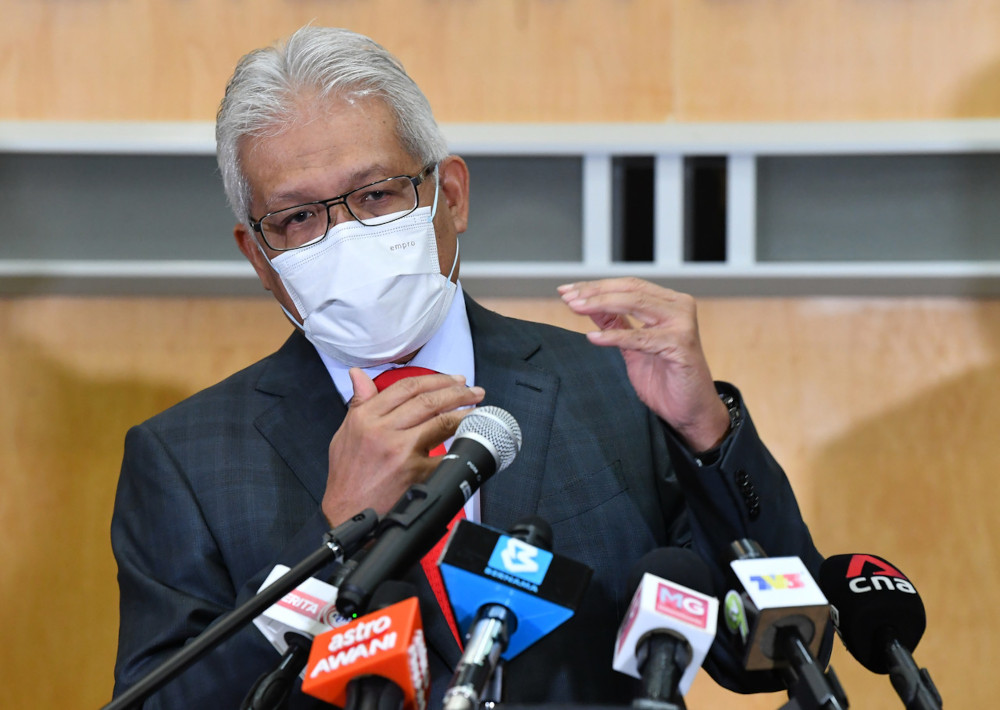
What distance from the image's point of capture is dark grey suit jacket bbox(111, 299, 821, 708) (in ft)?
4.13

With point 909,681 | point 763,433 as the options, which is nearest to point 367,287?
point 909,681

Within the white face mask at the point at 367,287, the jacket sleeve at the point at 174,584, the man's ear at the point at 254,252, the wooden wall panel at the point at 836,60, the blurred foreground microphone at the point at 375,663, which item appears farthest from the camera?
the wooden wall panel at the point at 836,60

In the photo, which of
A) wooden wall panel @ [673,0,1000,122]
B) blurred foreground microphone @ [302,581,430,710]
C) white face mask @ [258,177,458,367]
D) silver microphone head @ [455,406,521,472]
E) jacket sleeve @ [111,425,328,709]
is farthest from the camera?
wooden wall panel @ [673,0,1000,122]

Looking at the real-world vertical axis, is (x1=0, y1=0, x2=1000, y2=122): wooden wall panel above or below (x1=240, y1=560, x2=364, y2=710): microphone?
above

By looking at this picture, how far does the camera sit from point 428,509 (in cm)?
82

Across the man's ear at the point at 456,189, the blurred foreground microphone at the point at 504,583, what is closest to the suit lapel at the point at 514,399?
the man's ear at the point at 456,189

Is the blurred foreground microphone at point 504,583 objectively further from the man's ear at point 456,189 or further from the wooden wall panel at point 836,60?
the wooden wall panel at point 836,60

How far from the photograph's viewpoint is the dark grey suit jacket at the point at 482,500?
49.5 inches

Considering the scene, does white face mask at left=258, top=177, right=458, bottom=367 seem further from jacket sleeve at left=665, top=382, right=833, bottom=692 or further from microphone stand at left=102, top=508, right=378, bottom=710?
microphone stand at left=102, top=508, right=378, bottom=710

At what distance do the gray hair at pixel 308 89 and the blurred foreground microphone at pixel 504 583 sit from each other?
2.73 ft

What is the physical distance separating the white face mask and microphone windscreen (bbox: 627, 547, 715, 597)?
595 millimetres

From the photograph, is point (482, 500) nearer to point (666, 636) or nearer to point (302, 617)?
point (302, 617)

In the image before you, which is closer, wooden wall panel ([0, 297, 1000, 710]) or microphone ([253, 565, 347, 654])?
microphone ([253, 565, 347, 654])

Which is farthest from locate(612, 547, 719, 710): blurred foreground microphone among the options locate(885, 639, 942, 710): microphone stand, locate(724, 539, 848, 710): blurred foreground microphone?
locate(885, 639, 942, 710): microphone stand
